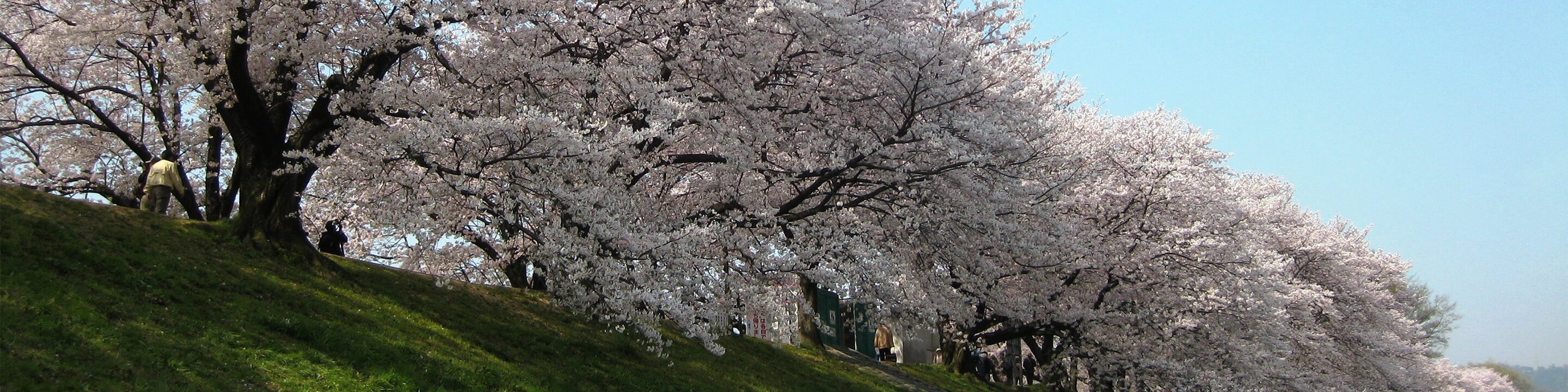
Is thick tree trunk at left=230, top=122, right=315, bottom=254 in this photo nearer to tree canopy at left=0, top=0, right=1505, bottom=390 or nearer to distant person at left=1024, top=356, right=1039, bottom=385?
tree canopy at left=0, top=0, right=1505, bottom=390

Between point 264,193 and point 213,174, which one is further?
point 213,174

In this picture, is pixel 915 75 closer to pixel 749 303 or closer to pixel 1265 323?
pixel 749 303

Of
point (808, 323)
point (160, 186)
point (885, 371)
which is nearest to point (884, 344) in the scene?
point (885, 371)

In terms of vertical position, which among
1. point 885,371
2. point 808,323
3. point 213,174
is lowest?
point 885,371

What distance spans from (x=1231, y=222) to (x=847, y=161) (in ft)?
43.6

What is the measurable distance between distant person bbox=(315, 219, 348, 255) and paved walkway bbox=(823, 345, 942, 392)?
34.5ft

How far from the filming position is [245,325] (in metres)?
11.3

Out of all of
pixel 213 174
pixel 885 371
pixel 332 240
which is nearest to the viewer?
pixel 332 240

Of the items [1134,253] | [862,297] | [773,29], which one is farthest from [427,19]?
[1134,253]

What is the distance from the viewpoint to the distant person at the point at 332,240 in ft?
56.7

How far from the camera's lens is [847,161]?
17.3m

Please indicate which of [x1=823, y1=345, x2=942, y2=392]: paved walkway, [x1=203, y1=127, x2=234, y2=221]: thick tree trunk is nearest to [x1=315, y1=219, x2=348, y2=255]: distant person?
[x1=203, y1=127, x2=234, y2=221]: thick tree trunk

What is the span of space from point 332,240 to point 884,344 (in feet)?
48.9

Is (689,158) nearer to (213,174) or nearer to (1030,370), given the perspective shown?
(213,174)
